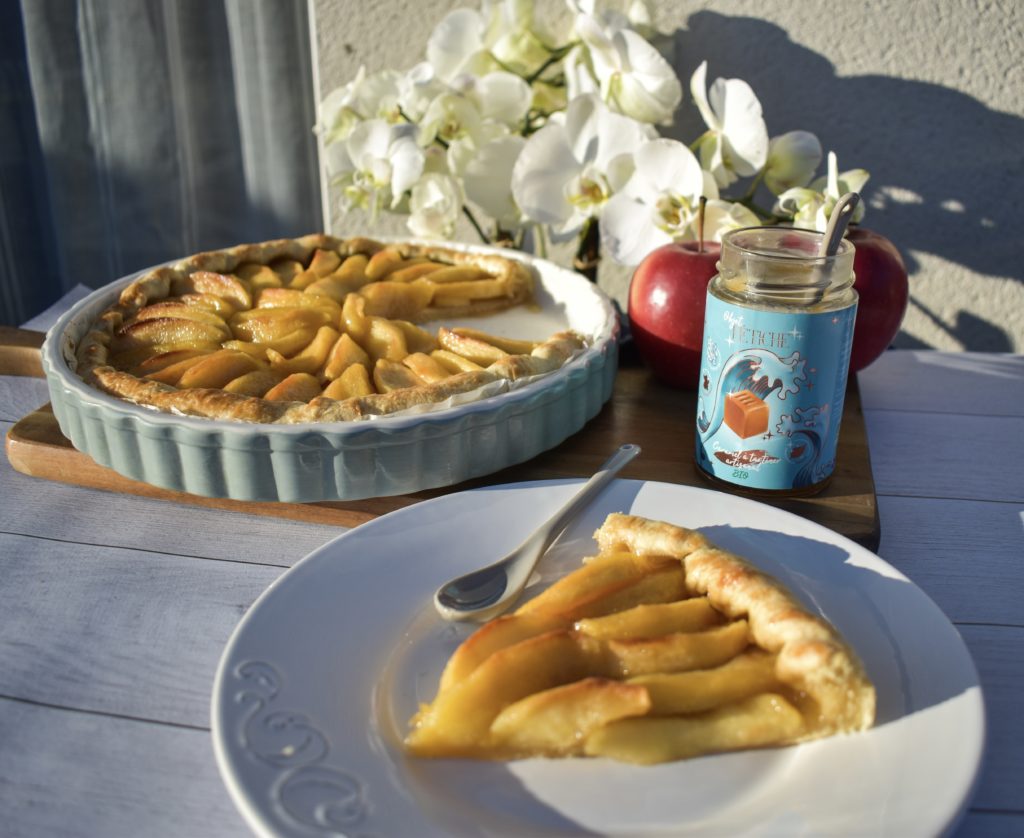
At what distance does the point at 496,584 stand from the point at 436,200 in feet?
3.49

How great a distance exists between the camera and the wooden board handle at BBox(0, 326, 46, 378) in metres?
1.68

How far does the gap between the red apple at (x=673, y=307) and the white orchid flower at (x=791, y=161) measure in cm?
18

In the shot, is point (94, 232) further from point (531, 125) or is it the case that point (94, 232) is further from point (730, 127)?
point (730, 127)

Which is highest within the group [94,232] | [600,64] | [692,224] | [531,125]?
[600,64]

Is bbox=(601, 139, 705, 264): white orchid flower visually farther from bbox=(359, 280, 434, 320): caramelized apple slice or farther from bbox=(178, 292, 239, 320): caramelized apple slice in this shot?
bbox=(178, 292, 239, 320): caramelized apple slice

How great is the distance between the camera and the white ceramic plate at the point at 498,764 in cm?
71

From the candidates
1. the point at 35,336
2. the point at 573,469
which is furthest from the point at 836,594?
the point at 35,336

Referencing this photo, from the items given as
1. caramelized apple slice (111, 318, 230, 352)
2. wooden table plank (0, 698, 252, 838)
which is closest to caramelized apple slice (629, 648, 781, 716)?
wooden table plank (0, 698, 252, 838)

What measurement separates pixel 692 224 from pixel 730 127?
19 centimetres

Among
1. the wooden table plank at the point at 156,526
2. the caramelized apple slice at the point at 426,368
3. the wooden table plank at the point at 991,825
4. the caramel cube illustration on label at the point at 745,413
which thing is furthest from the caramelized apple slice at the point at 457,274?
the wooden table plank at the point at 991,825

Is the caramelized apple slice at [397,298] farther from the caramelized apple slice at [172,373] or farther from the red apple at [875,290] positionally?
the red apple at [875,290]

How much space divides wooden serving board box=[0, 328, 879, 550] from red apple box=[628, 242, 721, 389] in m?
0.06

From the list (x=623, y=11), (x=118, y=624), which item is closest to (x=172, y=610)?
(x=118, y=624)

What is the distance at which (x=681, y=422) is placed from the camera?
1.53 metres
